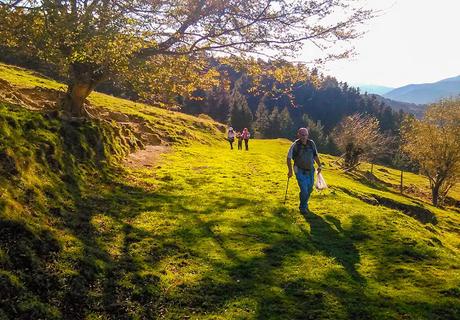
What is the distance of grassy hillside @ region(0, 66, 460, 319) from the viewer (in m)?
8.04

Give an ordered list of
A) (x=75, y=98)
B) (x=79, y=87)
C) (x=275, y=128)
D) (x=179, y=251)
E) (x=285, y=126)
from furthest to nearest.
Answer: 1. (x=285, y=126)
2. (x=275, y=128)
3. (x=75, y=98)
4. (x=79, y=87)
5. (x=179, y=251)

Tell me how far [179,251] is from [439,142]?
5124 cm

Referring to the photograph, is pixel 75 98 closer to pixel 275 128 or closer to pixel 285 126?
pixel 275 128

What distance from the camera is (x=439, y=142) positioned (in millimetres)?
53562

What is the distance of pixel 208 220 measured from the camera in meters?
13.9

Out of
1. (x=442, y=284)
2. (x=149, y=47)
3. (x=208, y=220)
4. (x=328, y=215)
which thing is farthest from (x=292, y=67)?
(x=442, y=284)

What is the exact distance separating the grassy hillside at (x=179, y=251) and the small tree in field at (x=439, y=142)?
41.3 m

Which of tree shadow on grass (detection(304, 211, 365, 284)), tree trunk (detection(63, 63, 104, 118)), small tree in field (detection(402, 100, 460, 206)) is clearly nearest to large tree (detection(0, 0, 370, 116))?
tree trunk (detection(63, 63, 104, 118))

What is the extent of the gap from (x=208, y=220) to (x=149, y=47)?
9.80 metres

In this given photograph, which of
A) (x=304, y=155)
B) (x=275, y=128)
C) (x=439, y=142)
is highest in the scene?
(x=439, y=142)

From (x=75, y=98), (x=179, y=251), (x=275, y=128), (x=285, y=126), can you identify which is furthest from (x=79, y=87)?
(x=285, y=126)

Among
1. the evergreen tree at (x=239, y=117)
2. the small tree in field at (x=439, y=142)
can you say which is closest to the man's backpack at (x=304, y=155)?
the small tree in field at (x=439, y=142)

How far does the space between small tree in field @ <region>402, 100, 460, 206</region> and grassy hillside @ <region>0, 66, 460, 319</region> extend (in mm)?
41268

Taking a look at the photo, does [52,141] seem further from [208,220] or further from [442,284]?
[442,284]
